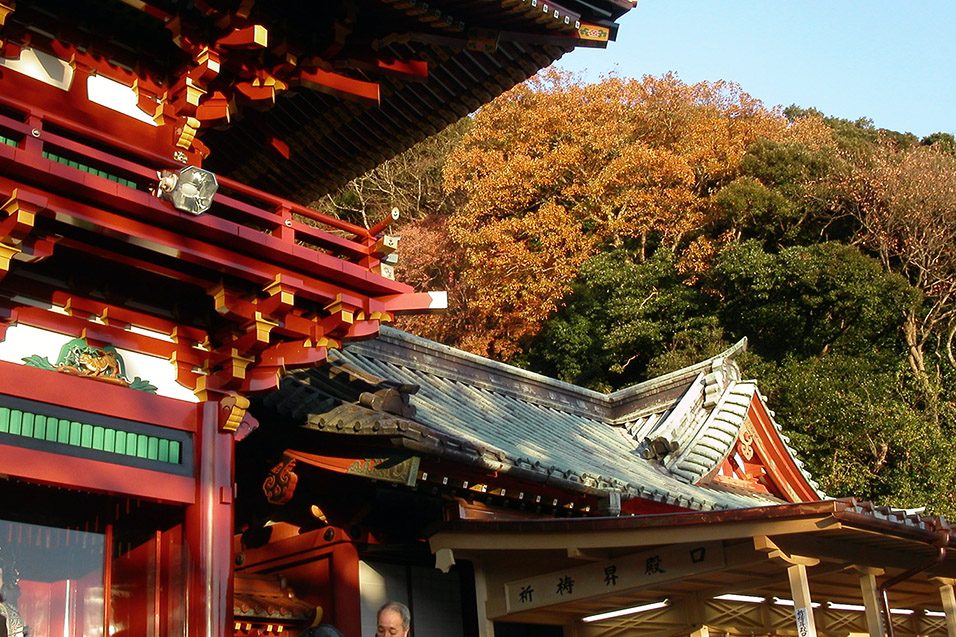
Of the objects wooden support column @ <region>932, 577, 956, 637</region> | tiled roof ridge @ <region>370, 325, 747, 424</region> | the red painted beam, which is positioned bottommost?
wooden support column @ <region>932, 577, 956, 637</region>

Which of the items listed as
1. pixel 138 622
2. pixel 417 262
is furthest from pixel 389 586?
pixel 417 262

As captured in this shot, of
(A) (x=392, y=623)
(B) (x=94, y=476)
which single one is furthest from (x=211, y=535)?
(A) (x=392, y=623)

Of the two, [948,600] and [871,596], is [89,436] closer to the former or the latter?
[871,596]

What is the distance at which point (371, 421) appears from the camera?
24.2 ft

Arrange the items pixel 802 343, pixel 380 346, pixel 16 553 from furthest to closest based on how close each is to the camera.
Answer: pixel 802 343, pixel 380 346, pixel 16 553

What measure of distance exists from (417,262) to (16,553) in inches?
970

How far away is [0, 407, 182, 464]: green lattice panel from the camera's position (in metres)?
A: 5.84

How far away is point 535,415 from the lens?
44.7 feet

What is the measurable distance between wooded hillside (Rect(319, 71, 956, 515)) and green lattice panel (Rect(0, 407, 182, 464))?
18.4 m

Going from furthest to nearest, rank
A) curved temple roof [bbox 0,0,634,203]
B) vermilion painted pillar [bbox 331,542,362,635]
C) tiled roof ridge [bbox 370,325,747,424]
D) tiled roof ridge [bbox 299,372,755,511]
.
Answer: tiled roof ridge [bbox 370,325,747,424] < vermilion painted pillar [bbox 331,542,362,635] < tiled roof ridge [bbox 299,372,755,511] < curved temple roof [bbox 0,0,634,203]

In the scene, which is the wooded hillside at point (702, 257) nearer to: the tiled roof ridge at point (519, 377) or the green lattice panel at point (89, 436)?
the tiled roof ridge at point (519, 377)

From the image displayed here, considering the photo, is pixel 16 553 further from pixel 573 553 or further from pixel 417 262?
pixel 417 262

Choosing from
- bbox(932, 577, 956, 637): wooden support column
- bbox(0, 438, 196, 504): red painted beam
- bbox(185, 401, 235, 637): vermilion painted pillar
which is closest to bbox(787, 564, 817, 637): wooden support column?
bbox(932, 577, 956, 637): wooden support column

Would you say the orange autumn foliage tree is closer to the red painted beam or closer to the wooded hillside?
the wooded hillside
